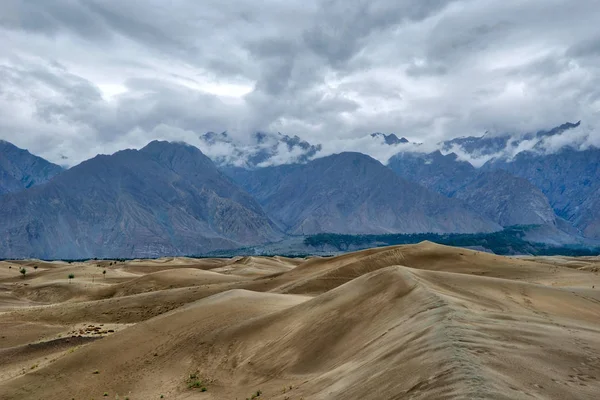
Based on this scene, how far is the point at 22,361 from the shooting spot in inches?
1098

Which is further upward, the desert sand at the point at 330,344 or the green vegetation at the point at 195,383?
the desert sand at the point at 330,344

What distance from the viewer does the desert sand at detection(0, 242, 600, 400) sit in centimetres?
1219

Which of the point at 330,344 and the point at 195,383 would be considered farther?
the point at 195,383

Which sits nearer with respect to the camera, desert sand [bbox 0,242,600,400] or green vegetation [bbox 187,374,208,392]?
desert sand [bbox 0,242,600,400]

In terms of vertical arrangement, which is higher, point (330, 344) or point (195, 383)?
point (330, 344)

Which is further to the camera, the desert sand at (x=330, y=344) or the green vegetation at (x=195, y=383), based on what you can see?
the green vegetation at (x=195, y=383)

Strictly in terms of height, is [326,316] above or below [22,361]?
above

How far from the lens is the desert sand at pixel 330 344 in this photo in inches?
480

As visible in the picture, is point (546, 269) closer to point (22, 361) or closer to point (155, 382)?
point (155, 382)

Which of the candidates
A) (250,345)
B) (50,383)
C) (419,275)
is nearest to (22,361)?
(50,383)

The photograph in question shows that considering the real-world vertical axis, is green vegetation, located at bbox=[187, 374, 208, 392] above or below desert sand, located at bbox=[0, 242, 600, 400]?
below

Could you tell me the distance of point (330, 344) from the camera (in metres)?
20.2

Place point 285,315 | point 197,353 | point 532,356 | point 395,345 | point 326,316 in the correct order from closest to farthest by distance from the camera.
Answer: point 532,356 → point 395,345 → point 326,316 → point 197,353 → point 285,315

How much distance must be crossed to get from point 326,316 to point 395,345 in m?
8.67
